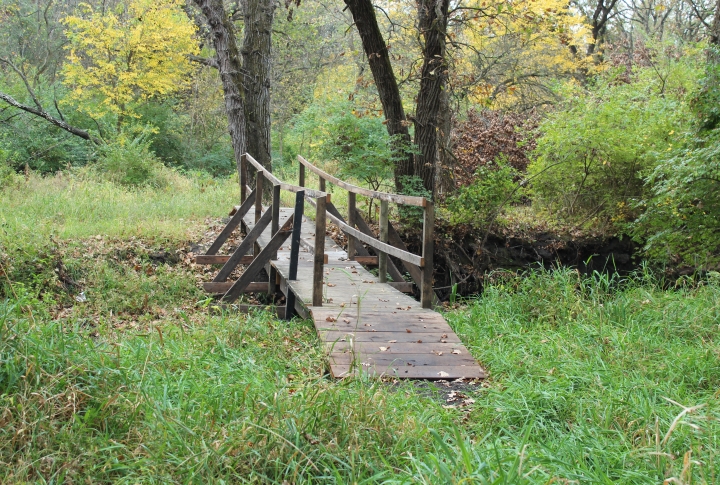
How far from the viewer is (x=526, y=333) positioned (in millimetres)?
6102

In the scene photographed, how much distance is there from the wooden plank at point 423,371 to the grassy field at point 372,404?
0.47 ft

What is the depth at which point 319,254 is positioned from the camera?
6.66 meters

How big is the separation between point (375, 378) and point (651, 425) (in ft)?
6.01

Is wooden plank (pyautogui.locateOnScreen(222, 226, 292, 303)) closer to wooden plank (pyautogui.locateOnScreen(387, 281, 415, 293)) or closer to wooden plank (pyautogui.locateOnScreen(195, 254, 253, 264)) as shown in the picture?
wooden plank (pyautogui.locateOnScreen(195, 254, 253, 264))

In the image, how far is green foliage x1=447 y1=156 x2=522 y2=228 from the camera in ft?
35.6

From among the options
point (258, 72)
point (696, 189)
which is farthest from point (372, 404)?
point (258, 72)

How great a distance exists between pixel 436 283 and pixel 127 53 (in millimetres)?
13789

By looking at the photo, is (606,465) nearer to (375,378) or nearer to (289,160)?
(375,378)

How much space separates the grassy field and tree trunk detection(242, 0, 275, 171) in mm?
7522

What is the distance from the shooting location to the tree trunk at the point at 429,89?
1073cm

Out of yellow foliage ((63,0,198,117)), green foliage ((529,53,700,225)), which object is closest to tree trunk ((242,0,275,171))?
green foliage ((529,53,700,225))

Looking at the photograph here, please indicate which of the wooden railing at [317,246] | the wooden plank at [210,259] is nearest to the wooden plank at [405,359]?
the wooden railing at [317,246]

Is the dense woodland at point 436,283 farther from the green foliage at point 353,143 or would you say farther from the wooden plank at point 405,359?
the wooden plank at point 405,359

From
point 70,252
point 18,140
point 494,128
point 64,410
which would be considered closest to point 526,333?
point 64,410
